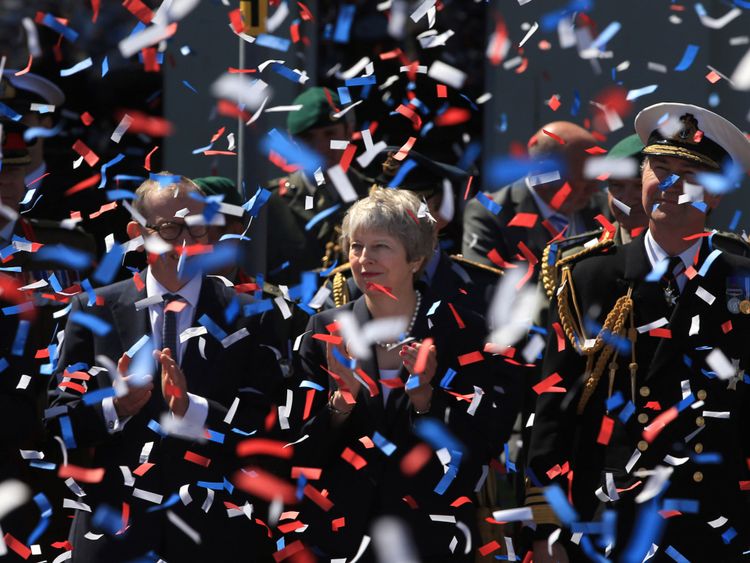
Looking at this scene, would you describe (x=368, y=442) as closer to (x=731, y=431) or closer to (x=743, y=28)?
(x=731, y=431)

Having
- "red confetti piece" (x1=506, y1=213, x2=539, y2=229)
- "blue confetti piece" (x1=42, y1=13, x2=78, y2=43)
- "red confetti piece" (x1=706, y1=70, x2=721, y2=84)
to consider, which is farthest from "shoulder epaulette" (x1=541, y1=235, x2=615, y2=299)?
"blue confetti piece" (x1=42, y1=13, x2=78, y2=43)

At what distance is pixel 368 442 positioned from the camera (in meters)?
6.00

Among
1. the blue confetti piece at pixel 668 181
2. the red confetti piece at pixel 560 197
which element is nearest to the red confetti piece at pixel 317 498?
the blue confetti piece at pixel 668 181

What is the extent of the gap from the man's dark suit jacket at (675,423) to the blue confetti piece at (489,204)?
1932mm

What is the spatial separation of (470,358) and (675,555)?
1.04 metres

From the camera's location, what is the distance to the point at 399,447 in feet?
19.7

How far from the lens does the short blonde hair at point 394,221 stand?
6145mm

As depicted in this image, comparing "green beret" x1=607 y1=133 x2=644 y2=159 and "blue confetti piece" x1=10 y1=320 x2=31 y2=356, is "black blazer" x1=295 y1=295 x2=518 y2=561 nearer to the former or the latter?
"blue confetti piece" x1=10 y1=320 x2=31 y2=356

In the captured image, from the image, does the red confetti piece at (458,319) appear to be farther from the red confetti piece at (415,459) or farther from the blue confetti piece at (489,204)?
the blue confetti piece at (489,204)

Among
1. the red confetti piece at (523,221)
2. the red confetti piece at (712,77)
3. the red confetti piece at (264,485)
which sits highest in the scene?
the red confetti piece at (264,485)

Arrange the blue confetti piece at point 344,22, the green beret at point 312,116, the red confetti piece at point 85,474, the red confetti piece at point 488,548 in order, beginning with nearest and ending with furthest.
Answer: the red confetti piece at point 85,474, the red confetti piece at point 488,548, the green beret at point 312,116, the blue confetti piece at point 344,22

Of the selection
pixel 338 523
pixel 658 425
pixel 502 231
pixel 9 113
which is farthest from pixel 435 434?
pixel 9 113

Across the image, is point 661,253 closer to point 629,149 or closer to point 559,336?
point 559,336

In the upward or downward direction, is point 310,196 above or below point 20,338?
below
